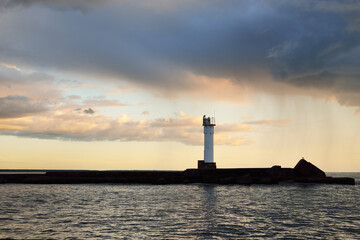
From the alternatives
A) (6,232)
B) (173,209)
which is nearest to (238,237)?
(173,209)

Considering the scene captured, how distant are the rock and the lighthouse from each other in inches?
535

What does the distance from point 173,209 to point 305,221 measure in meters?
9.73

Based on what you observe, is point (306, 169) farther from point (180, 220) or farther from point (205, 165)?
point (180, 220)

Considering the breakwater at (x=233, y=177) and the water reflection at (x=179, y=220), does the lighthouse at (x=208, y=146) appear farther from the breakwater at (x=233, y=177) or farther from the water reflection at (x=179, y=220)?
the water reflection at (x=179, y=220)

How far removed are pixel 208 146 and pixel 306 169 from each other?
1598cm

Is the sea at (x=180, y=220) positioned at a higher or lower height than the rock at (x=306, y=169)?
lower

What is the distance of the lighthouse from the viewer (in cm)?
5412

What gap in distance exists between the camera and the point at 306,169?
54375 millimetres

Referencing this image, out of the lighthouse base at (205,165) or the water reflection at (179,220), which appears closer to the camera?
the water reflection at (179,220)

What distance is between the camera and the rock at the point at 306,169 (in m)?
54.3

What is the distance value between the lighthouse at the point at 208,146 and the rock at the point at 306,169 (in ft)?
44.6

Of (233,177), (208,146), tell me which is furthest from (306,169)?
(208,146)

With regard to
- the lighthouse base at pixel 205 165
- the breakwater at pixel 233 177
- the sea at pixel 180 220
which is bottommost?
the sea at pixel 180 220

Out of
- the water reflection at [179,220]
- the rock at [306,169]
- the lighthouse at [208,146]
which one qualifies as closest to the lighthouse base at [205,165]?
the lighthouse at [208,146]
